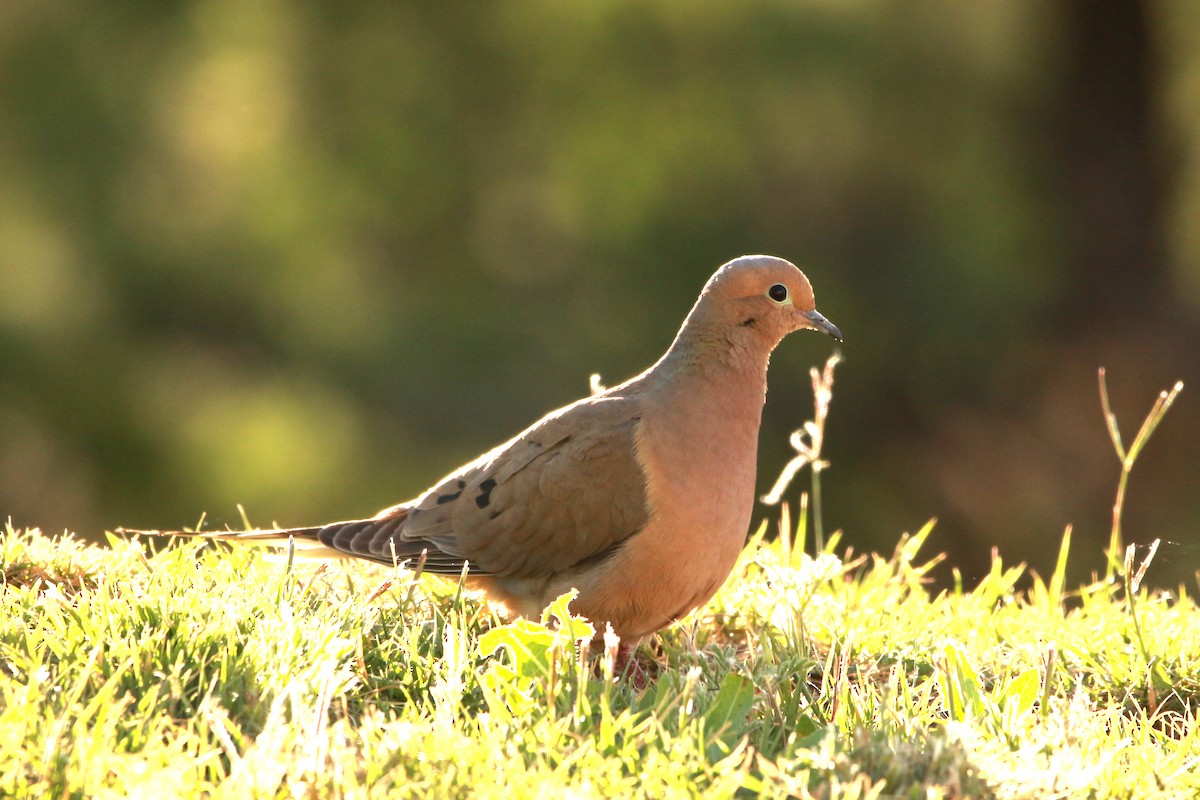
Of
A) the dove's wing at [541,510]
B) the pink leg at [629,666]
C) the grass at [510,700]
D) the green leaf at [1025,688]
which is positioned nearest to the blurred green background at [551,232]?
the dove's wing at [541,510]

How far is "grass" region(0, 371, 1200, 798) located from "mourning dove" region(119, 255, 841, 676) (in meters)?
0.13

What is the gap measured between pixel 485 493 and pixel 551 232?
19.8 ft

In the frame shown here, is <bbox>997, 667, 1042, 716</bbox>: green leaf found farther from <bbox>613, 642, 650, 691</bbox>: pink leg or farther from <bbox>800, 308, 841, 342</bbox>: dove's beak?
<bbox>800, 308, 841, 342</bbox>: dove's beak

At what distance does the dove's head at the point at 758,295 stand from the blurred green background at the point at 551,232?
4.45 meters

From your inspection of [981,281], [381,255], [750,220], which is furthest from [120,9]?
[981,281]

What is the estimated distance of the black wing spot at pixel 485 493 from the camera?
144 inches

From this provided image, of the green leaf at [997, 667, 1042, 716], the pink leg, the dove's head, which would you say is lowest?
the green leaf at [997, 667, 1042, 716]

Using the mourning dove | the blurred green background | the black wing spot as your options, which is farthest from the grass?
the blurred green background

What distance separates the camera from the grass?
2137 millimetres

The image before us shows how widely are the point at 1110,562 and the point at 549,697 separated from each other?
2253 mm

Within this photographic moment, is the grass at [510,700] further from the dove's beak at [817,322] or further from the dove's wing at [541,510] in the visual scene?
the dove's beak at [817,322]

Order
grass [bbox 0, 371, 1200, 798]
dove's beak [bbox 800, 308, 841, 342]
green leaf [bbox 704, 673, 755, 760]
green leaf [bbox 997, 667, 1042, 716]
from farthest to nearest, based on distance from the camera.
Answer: dove's beak [bbox 800, 308, 841, 342]
green leaf [bbox 997, 667, 1042, 716]
green leaf [bbox 704, 673, 755, 760]
grass [bbox 0, 371, 1200, 798]

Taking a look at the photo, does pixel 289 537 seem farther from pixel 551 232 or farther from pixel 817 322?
pixel 551 232

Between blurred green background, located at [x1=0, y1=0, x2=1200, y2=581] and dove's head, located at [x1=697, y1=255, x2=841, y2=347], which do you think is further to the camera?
blurred green background, located at [x1=0, y1=0, x2=1200, y2=581]
